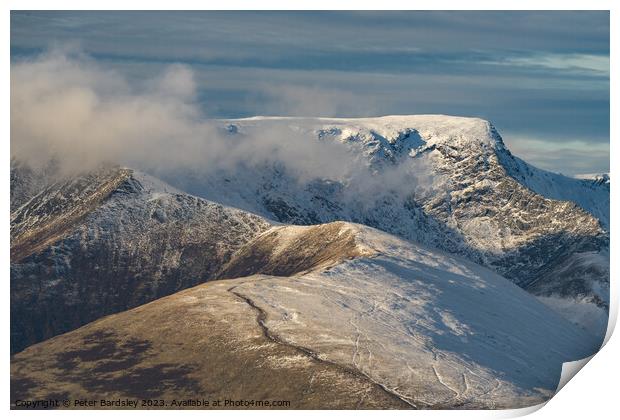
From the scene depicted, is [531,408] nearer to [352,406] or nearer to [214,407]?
[352,406]
